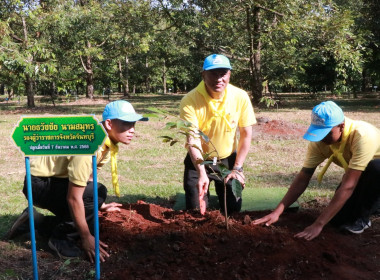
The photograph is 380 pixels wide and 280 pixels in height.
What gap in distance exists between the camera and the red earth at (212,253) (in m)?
2.70

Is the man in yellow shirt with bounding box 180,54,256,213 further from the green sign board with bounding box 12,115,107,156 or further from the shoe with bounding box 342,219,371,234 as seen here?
the green sign board with bounding box 12,115,107,156

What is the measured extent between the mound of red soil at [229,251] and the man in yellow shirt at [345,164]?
0.14 metres

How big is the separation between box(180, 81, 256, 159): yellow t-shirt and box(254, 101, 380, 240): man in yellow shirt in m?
0.72

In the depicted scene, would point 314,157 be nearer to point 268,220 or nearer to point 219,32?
point 268,220

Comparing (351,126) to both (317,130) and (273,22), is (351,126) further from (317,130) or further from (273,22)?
(273,22)

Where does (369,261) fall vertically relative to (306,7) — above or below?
below

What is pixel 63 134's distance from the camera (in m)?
2.42

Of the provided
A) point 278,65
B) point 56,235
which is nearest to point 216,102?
point 56,235

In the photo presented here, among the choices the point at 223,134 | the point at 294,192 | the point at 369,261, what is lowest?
the point at 369,261

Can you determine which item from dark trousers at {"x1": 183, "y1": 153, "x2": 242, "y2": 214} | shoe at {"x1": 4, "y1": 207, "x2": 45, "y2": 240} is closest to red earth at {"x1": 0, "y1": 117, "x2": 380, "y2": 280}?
shoe at {"x1": 4, "y1": 207, "x2": 45, "y2": 240}

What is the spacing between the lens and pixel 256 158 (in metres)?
7.43

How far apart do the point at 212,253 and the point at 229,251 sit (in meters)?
0.12

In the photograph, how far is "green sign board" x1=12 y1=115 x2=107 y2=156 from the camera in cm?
241

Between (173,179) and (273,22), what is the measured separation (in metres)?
10.0
